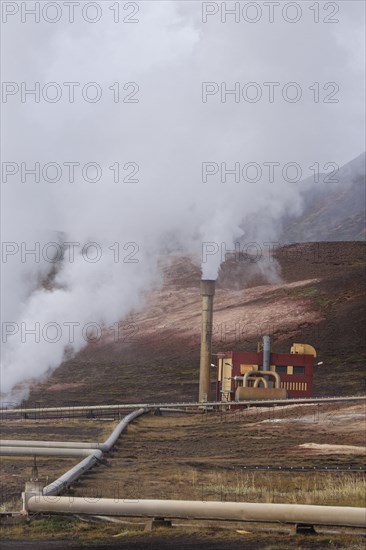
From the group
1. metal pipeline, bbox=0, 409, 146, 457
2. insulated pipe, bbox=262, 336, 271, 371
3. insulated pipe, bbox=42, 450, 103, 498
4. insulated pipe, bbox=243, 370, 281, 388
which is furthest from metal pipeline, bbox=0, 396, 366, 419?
insulated pipe, bbox=42, 450, 103, 498

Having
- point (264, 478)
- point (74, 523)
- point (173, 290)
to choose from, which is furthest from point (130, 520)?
point (173, 290)

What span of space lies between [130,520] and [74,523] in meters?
0.85

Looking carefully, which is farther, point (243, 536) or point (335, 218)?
point (335, 218)

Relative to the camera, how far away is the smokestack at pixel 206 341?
166ft

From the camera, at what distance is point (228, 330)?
74000mm

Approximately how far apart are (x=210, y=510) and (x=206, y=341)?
36954 millimetres

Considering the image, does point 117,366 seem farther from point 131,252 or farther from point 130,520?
point 130,520

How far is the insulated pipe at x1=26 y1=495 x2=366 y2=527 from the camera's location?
13570mm

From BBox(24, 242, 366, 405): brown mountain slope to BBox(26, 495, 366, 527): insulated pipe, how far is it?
41039 mm

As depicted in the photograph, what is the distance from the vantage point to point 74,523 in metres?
14.9

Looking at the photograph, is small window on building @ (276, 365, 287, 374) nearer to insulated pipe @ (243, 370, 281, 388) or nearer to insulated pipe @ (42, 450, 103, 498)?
insulated pipe @ (243, 370, 281, 388)

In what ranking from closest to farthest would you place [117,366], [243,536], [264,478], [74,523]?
[243,536] → [74,523] → [264,478] → [117,366]

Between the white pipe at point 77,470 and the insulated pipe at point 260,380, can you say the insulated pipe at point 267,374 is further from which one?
the white pipe at point 77,470

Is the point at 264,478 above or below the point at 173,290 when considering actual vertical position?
below
